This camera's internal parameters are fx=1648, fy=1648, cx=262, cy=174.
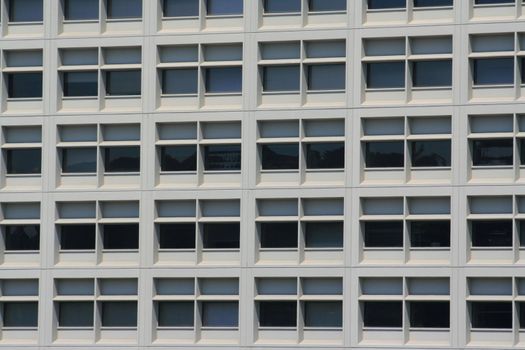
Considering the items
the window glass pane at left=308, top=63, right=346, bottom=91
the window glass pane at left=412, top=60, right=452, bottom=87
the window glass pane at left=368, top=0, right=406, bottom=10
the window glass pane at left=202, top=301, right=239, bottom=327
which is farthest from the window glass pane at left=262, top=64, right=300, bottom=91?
the window glass pane at left=202, top=301, right=239, bottom=327

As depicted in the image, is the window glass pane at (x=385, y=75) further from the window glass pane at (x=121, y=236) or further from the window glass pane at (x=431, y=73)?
the window glass pane at (x=121, y=236)

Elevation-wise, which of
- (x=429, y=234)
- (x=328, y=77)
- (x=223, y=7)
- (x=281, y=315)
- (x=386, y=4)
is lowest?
(x=281, y=315)

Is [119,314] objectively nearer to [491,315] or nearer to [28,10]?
[28,10]

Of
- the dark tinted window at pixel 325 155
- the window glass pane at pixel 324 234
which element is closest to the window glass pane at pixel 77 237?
the window glass pane at pixel 324 234

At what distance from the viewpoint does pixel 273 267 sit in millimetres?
61219

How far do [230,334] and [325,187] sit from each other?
21.6ft

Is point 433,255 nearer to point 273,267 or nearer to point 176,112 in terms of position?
point 273,267

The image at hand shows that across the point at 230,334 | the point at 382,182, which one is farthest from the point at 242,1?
the point at 230,334

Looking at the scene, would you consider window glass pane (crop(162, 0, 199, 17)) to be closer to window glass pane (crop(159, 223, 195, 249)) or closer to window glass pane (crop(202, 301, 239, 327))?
window glass pane (crop(159, 223, 195, 249))

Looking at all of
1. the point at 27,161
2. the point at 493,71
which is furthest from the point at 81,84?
the point at 493,71

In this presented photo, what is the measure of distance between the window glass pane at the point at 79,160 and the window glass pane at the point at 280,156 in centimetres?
673

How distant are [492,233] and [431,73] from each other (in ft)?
20.7

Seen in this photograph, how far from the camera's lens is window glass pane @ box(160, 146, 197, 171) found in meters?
62.6

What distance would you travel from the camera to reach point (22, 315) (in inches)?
2496
